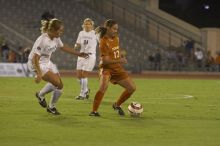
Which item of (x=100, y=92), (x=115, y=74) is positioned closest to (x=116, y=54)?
(x=115, y=74)

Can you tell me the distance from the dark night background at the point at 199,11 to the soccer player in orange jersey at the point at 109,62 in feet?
115

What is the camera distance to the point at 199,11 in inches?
1908

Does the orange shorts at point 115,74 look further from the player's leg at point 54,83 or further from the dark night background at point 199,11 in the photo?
the dark night background at point 199,11

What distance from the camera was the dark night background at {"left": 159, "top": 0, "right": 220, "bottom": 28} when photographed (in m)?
48.1

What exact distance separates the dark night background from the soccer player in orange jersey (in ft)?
115

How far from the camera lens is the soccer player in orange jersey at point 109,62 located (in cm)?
1325

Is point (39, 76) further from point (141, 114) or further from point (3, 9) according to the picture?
point (3, 9)

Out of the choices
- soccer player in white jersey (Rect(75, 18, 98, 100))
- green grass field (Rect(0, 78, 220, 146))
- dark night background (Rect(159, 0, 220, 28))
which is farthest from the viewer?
dark night background (Rect(159, 0, 220, 28))

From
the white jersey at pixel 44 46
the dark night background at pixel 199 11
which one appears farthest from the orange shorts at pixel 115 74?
the dark night background at pixel 199 11

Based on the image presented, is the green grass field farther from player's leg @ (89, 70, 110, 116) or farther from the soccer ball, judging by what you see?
player's leg @ (89, 70, 110, 116)

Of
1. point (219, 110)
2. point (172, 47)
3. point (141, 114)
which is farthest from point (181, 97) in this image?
point (172, 47)

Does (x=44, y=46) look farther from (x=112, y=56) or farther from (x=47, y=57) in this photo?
(x=112, y=56)

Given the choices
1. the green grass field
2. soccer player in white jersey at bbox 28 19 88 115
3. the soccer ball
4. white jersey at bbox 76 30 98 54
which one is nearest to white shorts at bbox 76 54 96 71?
white jersey at bbox 76 30 98 54

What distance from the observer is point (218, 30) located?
138 ft
